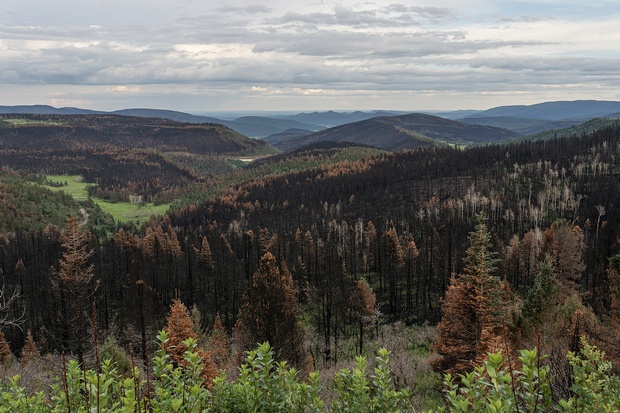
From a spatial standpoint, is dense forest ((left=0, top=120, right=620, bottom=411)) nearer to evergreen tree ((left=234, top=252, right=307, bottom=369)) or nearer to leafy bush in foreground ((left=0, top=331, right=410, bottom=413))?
evergreen tree ((left=234, top=252, right=307, bottom=369))

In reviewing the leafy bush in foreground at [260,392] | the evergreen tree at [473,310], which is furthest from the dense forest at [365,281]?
the leafy bush in foreground at [260,392]

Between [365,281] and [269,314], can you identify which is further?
[365,281]

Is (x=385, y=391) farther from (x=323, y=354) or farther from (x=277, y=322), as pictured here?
(x=323, y=354)

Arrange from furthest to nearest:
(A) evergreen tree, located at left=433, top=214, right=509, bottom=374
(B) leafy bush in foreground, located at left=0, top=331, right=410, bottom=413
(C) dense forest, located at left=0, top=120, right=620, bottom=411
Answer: (C) dense forest, located at left=0, top=120, right=620, bottom=411, (A) evergreen tree, located at left=433, top=214, right=509, bottom=374, (B) leafy bush in foreground, located at left=0, top=331, right=410, bottom=413

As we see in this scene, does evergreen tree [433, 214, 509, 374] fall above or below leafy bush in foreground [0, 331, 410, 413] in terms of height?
below

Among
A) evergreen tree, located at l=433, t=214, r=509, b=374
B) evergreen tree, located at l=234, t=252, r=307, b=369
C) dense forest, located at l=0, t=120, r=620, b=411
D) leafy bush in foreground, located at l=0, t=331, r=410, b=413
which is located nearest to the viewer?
leafy bush in foreground, located at l=0, t=331, r=410, b=413

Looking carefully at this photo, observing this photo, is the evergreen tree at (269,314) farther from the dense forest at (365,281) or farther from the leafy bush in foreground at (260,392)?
the leafy bush in foreground at (260,392)

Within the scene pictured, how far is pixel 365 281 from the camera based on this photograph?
6950cm

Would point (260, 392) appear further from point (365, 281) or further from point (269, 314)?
point (365, 281)

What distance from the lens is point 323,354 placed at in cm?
5947

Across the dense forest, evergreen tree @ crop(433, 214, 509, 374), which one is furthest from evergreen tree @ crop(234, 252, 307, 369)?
evergreen tree @ crop(433, 214, 509, 374)

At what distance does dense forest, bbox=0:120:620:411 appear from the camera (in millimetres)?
29484

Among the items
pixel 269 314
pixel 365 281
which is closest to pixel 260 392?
pixel 269 314

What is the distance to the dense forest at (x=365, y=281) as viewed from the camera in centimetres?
2948
